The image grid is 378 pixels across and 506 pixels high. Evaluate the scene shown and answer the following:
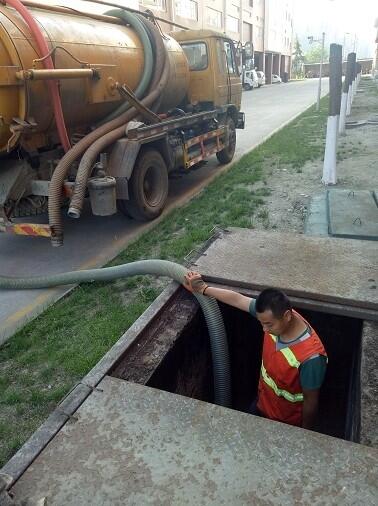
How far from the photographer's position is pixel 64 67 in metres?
4.99

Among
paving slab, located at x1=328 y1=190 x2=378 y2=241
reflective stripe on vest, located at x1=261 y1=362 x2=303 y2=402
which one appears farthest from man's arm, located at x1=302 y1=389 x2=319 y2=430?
paving slab, located at x1=328 y1=190 x2=378 y2=241

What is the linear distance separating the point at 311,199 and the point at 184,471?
235 inches

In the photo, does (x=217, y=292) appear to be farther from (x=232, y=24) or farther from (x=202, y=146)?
(x=232, y=24)

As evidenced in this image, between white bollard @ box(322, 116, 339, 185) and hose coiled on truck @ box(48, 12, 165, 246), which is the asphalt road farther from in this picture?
white bollard @ box(322, 116, 339, 185)

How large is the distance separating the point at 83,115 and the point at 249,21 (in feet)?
150

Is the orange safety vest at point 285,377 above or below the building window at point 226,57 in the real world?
below

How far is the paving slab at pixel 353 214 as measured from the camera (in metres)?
5.24

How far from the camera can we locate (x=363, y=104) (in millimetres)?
21000

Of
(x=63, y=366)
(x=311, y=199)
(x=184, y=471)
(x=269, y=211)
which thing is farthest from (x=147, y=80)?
(x=184, y=471)

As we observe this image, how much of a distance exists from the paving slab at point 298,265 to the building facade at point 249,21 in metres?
19.8

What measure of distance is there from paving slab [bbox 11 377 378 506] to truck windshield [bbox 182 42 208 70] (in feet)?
26.3

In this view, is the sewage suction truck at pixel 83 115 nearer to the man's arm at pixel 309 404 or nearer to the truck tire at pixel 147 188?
the truck tire at pixel 147 188

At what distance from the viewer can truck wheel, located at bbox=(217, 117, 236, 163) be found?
9.94m

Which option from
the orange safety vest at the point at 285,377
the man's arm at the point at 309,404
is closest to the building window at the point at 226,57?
the orange safety vest at the point at 285,377
